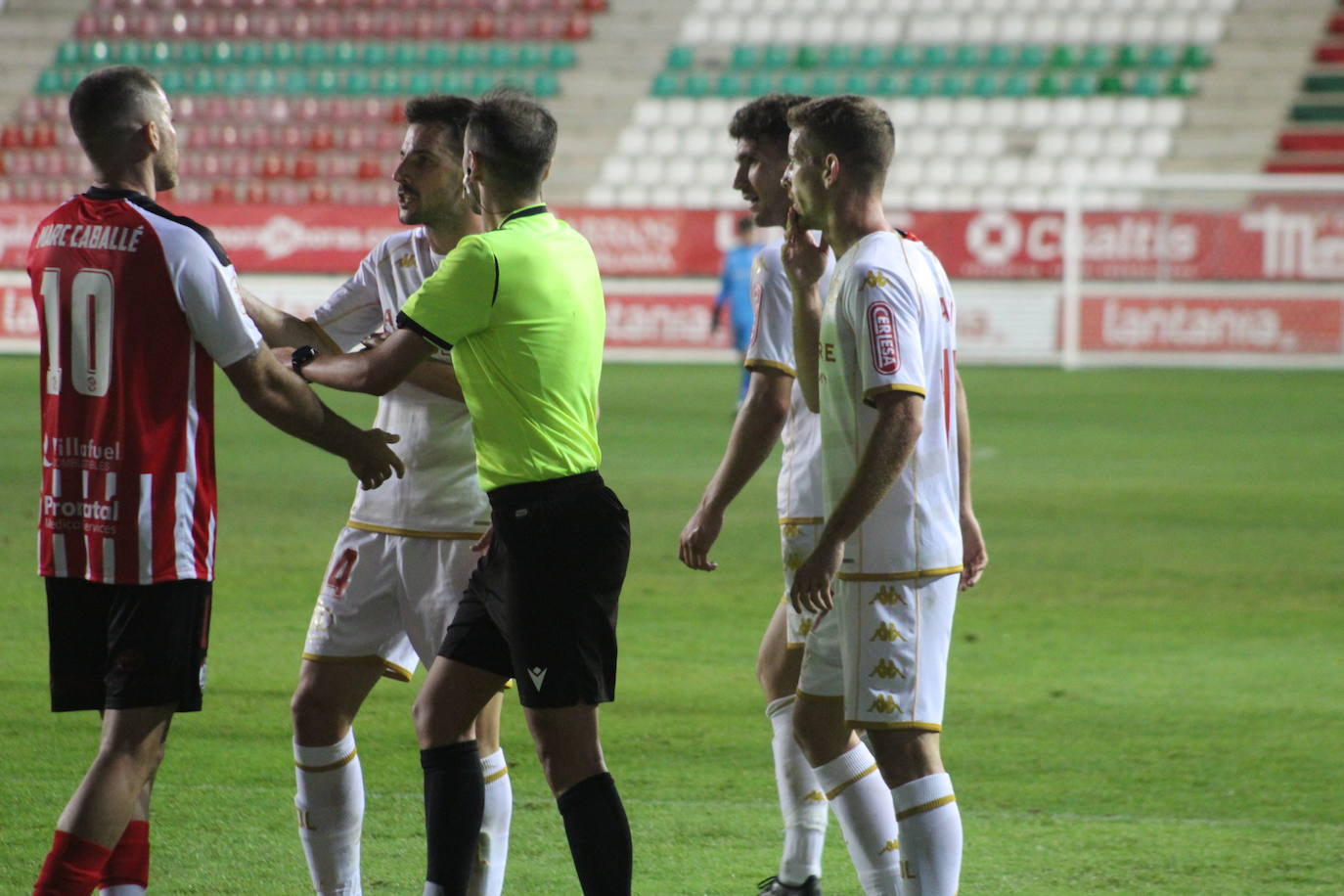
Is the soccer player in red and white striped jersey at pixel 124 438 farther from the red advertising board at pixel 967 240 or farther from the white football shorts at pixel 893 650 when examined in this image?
the red advertising board at pixel 967 240

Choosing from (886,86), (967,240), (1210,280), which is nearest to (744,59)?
(886,86)

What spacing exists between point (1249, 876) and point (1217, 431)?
12403mm

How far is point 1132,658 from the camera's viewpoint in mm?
7523

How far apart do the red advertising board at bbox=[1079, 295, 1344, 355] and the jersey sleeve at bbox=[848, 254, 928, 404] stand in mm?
21249

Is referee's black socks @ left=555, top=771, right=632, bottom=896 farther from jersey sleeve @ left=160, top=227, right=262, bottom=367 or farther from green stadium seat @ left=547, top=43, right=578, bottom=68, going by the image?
green stadium seat @ left=547, top=43, right=578, bottom=68

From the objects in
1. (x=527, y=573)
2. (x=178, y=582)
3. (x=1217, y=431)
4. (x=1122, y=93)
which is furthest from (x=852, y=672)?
(x=1122, y=93)

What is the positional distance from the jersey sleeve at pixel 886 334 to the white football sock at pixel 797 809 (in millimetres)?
1270

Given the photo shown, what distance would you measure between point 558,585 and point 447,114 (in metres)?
1.24

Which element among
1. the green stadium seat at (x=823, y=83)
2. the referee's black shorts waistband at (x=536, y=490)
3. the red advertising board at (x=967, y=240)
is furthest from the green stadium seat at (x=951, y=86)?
the referee's black shorts waistband at (x=536, y=490)

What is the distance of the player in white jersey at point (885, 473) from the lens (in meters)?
3.62

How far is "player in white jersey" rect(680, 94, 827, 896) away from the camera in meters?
4.46

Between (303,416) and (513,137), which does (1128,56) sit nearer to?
(513,137)

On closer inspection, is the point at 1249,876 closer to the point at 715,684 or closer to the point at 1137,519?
A: the point at 715,684

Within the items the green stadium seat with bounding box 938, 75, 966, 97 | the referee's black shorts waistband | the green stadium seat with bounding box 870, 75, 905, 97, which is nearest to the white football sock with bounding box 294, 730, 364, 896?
the referee's black shorts waistband
